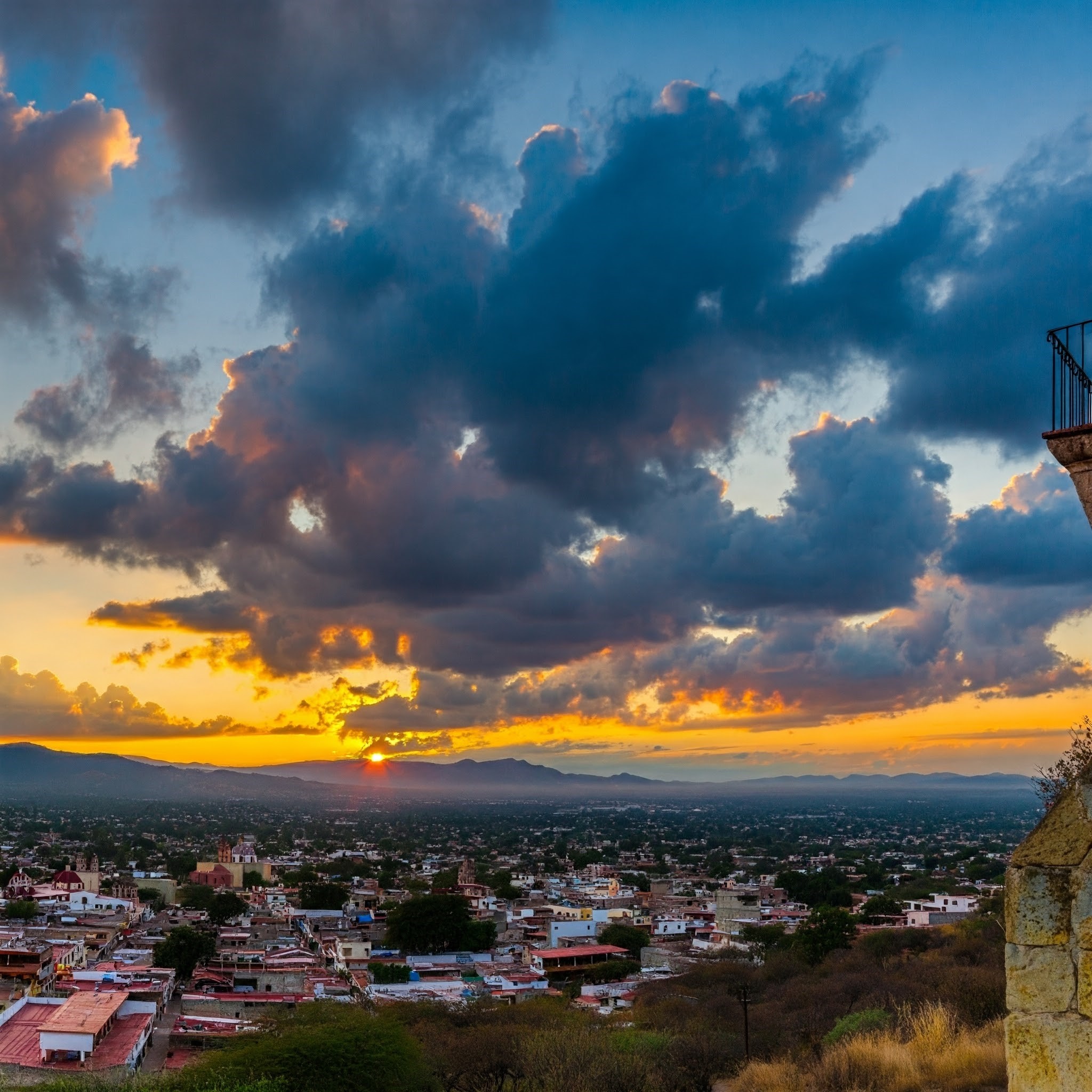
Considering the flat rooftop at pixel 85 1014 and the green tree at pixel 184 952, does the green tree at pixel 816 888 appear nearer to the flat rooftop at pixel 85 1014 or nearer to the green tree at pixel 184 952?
the green tree at pixel 184 952

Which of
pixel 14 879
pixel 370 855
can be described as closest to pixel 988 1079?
pixel 14 879

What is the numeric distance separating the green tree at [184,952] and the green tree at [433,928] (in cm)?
833

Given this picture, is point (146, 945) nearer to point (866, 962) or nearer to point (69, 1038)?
point (69, 1038)

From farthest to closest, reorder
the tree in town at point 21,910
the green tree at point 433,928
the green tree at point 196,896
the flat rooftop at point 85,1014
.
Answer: the green tree at point 196,896, the tree in town at point 21,910, the green tree at point 433,928, the flat rooftop at point 85,1014

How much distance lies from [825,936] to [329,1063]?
18792 millimetres

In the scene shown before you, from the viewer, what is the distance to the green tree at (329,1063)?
61.6ft

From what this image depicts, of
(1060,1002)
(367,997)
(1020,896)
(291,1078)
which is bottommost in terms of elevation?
(367,997)

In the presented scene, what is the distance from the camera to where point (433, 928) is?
47.4 metres

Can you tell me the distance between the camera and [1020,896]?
3.96 m

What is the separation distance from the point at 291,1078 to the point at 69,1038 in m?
8.13

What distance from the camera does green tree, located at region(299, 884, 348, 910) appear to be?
63.3 m

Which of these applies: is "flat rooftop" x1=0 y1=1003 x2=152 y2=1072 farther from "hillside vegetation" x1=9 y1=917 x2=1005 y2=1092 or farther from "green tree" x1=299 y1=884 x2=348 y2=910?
"green tree" x1=299 y1=884 x2=348 y2=910

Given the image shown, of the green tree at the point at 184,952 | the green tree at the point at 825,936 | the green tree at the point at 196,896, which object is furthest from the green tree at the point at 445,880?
the green tree at the point at 825,936

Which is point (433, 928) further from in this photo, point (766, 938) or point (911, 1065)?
point (911, 1065)
